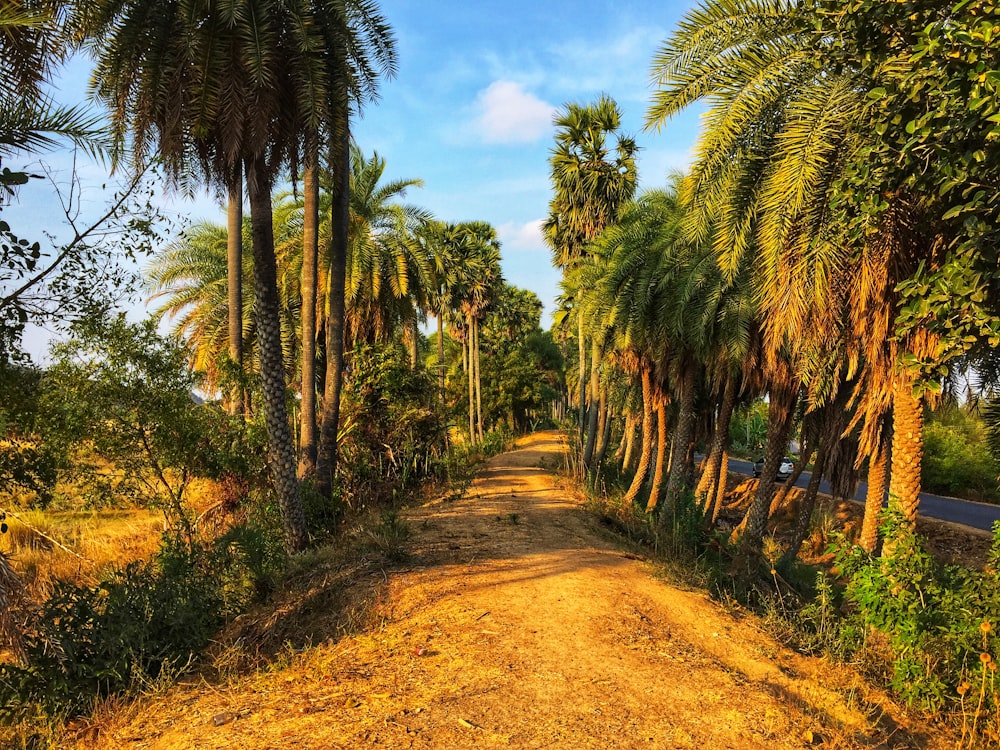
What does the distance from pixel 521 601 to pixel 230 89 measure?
8.05 m

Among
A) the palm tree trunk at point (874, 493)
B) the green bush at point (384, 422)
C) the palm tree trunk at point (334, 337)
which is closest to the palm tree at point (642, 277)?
the green bush at point (384, 422)

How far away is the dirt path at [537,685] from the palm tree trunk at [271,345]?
2745 mm

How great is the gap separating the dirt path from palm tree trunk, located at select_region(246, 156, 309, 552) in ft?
9.01

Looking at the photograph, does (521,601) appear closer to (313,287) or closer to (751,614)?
(751,614)

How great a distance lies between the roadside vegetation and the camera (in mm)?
5766

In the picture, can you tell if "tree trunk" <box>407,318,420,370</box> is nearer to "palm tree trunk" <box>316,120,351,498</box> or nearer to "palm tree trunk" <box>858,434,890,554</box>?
"palm tree trunk" <box>316,120,351,498</box>

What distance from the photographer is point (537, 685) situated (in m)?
5.50

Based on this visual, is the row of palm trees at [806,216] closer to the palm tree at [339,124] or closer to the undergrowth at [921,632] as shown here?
the undergrowth at [921,632]

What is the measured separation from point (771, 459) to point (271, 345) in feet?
A: 38.7

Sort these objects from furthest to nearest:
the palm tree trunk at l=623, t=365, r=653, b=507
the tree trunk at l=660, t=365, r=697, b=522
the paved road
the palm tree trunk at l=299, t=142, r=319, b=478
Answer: the paved road < the palm tree trunk at l=623, t=365, r=653, b=507 < the tree trunk at l=660, t=365, r=697, b=522 < the palm tree trunk at l=299, t=142, r=319, b=478

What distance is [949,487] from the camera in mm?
33531

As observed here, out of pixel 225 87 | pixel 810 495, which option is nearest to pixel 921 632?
pixel 225 87

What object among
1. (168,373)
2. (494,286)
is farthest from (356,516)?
(494,286)

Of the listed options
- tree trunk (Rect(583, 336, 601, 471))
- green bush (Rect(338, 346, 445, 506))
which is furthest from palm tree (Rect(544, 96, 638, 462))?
green bush (Rect(338, 346, 445, 506))
